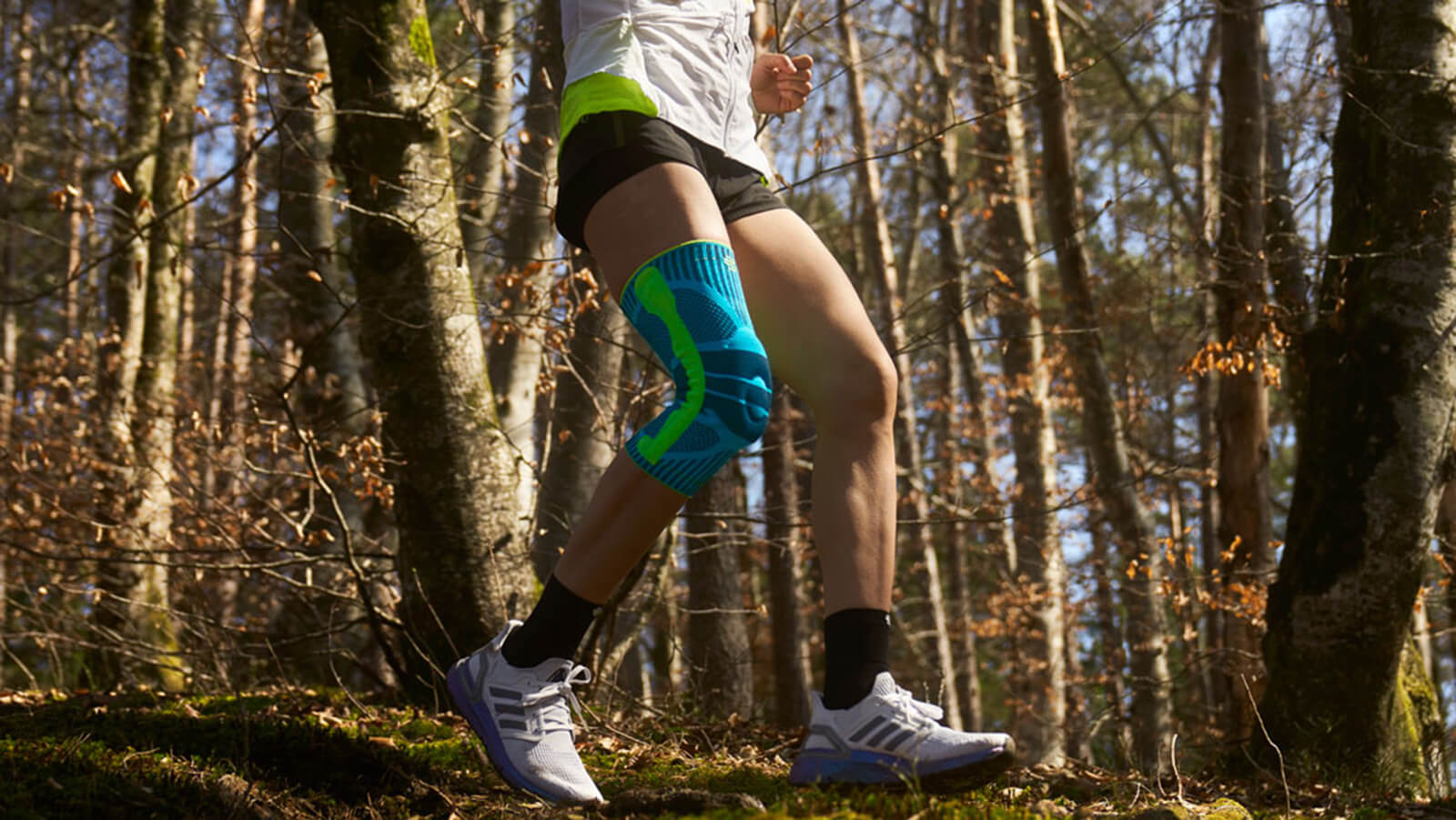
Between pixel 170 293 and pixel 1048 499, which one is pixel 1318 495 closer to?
pixel 1048 499

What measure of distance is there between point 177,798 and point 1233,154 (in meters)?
6.75

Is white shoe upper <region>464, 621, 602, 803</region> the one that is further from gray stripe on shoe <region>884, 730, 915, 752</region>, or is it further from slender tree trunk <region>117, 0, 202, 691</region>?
slender tree trunk <region>117, 0, 202, 691</region>

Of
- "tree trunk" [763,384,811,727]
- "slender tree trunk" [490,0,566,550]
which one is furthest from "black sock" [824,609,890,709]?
"tree trunk" [763,384,811,727]

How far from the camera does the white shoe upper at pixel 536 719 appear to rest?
2271 millimetres

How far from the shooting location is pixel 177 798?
2184 mm

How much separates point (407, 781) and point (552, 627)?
1.63 ft

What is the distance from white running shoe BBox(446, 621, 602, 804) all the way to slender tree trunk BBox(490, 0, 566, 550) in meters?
1.66

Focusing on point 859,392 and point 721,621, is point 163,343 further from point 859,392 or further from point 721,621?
point 859,392

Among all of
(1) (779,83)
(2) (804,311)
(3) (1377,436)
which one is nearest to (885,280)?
(3) (1377,436)

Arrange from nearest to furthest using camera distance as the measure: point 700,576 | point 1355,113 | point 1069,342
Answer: point 1355,113, point 700,576, point 1069,342

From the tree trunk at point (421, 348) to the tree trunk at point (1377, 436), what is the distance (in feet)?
9.05

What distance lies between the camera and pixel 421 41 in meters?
3.96

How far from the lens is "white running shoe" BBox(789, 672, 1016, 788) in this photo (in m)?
2.12

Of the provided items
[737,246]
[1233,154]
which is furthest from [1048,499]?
[737,246]
